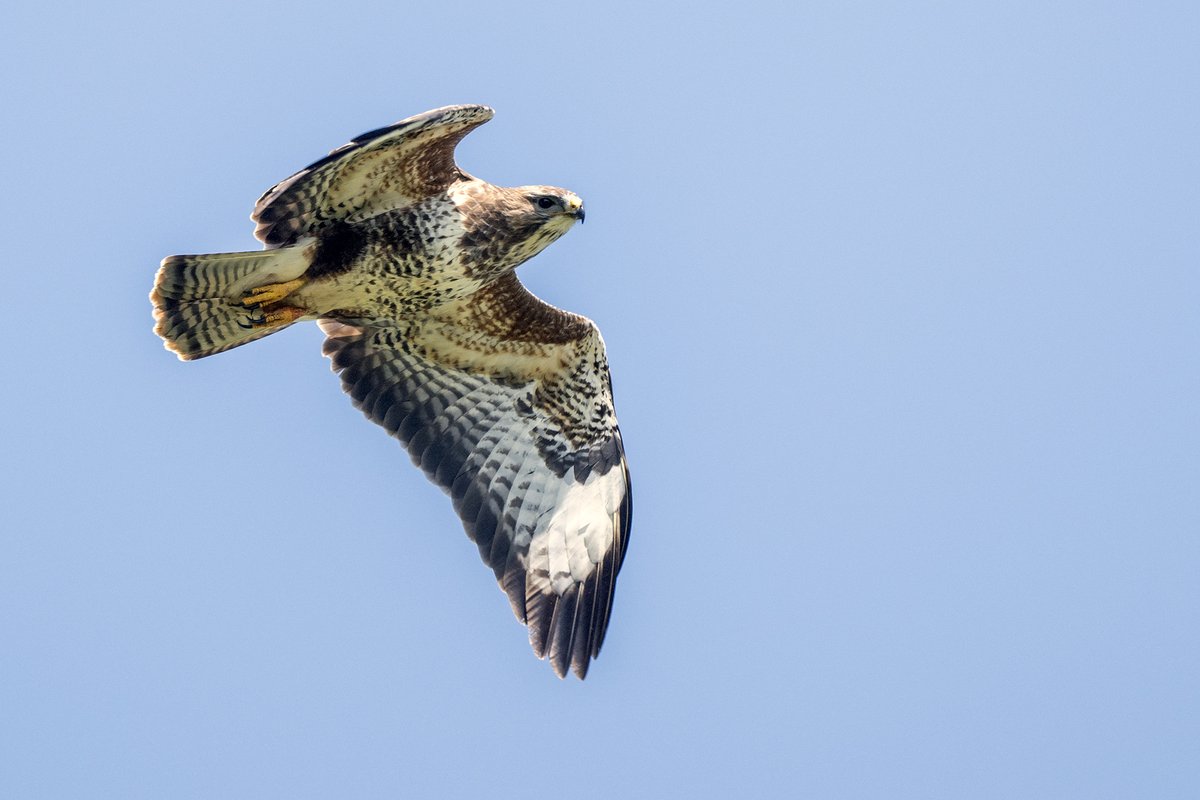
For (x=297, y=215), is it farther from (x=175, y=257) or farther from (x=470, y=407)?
(x=470, y=407)

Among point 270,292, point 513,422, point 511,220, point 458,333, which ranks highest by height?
point 511,220

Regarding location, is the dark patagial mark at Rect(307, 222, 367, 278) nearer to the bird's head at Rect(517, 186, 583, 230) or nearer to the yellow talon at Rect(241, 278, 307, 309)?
the yellow talon at Rect(241, 278, 307, 309)

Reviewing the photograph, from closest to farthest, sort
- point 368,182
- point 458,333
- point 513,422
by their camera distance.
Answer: point 368,182
point 458,333
point 513,422

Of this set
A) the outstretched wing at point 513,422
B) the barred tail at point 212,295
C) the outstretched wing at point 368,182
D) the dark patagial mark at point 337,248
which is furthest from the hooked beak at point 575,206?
the barred tail at point 212,295

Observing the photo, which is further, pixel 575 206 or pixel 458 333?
pixel 458 333

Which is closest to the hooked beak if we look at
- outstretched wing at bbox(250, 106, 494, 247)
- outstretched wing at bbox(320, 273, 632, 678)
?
outstretched wing at bbox(250, 106, 494, 247)

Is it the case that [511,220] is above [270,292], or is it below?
above

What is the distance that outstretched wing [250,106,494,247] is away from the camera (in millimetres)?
8539

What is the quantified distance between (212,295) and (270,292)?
33 cm

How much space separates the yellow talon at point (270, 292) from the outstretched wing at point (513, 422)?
2.24ft

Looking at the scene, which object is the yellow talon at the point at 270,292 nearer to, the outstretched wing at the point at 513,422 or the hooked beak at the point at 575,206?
the outstretched wing at the point at 513,422

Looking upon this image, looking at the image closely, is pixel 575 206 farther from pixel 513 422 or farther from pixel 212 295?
pixel 212 295

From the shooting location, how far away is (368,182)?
8844 millimetres

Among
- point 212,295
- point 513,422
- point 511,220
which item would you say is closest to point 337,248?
point 212,295
